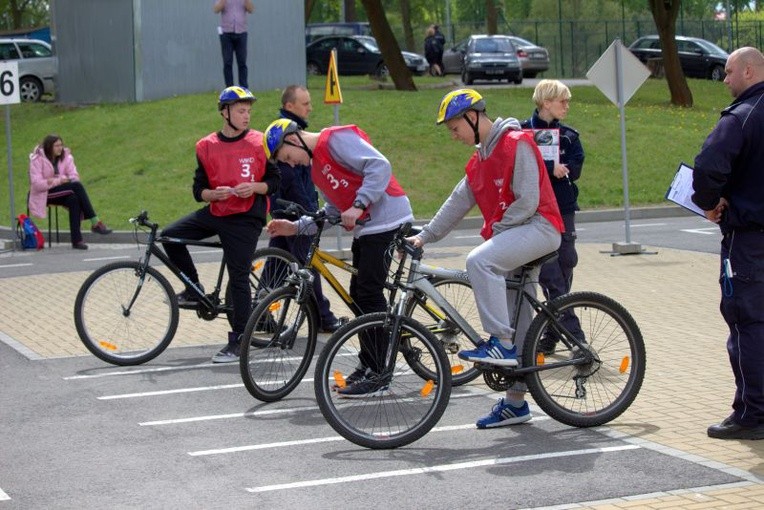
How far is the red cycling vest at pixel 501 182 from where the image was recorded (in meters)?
7.83

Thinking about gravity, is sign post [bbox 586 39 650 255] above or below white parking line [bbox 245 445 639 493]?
above

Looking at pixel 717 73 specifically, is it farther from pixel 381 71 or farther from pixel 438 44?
pixel 381 71

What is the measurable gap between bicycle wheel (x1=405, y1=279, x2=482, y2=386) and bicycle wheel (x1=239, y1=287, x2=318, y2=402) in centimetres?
68

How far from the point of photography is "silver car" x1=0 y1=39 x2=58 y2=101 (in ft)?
124

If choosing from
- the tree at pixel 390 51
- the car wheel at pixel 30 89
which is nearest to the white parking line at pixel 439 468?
the tree at pixel 390 51

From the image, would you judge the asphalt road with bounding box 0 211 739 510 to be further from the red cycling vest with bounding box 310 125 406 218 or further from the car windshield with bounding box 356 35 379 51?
the car windshield with bounding box 356 35 379 51

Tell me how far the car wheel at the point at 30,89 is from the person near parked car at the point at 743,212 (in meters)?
32.3

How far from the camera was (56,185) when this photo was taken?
19.6 metres

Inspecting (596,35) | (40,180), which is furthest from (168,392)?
(596,35)

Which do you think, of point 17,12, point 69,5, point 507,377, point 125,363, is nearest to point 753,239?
point 507,377

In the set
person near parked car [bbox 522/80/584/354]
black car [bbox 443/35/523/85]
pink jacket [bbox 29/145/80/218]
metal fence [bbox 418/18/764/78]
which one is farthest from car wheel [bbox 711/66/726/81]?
person near parked car [bbox 522/80/584/354]

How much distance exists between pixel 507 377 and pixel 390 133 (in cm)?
1807

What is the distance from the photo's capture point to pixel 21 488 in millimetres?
6965

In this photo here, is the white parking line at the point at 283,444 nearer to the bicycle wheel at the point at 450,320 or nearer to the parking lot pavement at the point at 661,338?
the bicycle wheel at the point at 450,320
